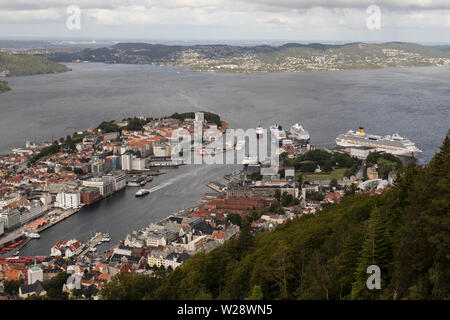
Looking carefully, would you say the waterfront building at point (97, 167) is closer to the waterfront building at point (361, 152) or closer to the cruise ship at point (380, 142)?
the waterfront building at point (361, 152)

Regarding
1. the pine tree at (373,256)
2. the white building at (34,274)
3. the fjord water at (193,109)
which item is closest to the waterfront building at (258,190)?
the fjord water at (193,109)

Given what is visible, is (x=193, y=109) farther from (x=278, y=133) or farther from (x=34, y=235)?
(x=34, y=235)

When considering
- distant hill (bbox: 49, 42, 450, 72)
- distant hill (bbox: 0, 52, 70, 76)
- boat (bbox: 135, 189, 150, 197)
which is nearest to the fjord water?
boat (bbox: 135, 189, 150, 197)

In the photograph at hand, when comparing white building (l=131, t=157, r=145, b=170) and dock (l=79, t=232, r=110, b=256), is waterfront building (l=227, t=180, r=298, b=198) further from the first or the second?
white building (l=131, t=157, r=145, b=170)

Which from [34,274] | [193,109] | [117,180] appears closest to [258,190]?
[117,180]

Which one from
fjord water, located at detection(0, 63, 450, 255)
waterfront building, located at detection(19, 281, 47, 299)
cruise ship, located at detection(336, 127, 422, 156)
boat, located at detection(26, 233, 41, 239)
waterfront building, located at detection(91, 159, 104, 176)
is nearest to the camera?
waterfront building, located at detection(19, 281, 47, 299)

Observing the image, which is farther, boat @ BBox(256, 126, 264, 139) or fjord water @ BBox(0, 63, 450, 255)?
boat @ BBox(256, 126, 264, 139)
